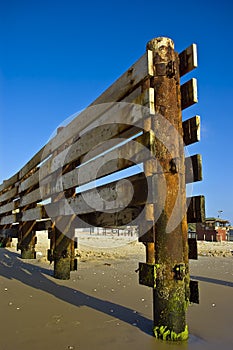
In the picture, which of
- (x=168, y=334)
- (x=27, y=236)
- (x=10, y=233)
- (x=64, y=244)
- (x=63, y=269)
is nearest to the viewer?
(x=168, y=334)

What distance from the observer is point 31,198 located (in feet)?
24.4

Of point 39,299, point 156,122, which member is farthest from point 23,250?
point 156,122

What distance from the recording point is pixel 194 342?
266 cm

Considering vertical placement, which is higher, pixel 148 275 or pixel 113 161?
pixel 113 161

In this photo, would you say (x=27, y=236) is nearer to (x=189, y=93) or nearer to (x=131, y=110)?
(x=131, y=110)

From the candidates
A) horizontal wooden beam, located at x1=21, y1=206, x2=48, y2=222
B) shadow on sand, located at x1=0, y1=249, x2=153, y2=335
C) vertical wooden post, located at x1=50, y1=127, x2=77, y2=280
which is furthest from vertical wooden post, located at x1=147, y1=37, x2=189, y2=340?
horizontal wooden beam, located at x1=21, y1=206, x2=48, y2=222

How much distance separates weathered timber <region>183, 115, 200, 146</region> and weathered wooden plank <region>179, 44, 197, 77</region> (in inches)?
21.8

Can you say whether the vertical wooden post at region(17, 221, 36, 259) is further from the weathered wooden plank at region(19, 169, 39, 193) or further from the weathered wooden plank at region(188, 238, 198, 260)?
the weathered wooden plank at region(188, 238, 198, 260)

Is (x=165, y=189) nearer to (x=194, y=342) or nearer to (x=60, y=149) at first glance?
(x=194, y=342)

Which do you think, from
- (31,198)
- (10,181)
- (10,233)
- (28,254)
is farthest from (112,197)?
(10,181)

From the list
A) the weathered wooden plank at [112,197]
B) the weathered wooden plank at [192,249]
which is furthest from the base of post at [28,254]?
the weathered wooden plank at [192,249]

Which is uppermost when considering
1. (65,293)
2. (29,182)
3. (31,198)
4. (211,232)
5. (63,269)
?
(29,182)

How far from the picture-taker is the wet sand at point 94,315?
8.57ft

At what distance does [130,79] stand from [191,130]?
1.05 m
